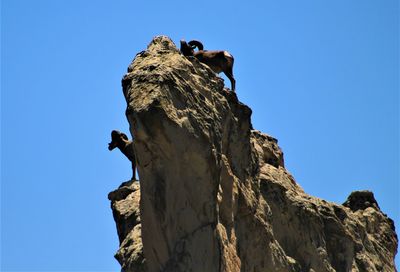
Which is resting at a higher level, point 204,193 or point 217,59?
point 217,59

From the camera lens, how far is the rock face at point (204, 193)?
31125 millimetres

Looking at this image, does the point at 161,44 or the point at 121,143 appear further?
the point at 121,143

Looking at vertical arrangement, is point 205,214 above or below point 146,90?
below

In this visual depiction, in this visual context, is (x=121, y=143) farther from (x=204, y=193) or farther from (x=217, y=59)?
(x=204, y=193)

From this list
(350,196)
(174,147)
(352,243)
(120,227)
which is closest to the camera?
(174,147)

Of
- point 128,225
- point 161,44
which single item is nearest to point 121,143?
point 128,225

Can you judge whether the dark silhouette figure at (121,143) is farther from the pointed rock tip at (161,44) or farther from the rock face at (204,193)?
the pointed rock tip at (161,44)

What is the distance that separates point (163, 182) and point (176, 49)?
431cm

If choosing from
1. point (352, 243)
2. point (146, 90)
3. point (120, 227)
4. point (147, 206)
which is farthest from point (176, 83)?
point (352, 243)

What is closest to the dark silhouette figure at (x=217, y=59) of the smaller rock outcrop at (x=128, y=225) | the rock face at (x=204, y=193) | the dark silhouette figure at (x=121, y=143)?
the rock face at (x=204, y=193)

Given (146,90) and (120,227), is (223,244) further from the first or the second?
(120,227)

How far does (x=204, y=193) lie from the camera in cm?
3131

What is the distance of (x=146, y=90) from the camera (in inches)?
1242

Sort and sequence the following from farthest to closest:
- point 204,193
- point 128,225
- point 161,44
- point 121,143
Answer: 1. point 121,143
2. point 128,225
3. point 161,44
4. point 204,193
